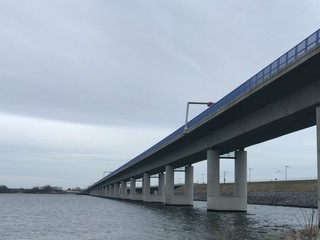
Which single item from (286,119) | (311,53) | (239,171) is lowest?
(239,171)

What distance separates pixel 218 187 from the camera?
60.5 meters

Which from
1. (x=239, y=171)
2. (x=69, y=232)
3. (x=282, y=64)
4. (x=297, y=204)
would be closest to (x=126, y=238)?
(x=69, y=232)

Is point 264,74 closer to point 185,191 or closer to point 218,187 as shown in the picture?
point 218,187

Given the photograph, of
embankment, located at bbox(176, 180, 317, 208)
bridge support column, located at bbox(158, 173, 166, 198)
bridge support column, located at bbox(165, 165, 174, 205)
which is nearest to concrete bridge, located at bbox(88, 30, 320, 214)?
bridge support column, located at bbox(165, 165, 174, 205)

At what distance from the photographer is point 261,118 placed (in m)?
42.7

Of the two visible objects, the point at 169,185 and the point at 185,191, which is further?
the point at 169,185

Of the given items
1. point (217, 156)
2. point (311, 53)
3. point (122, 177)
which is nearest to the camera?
point (311, 53)

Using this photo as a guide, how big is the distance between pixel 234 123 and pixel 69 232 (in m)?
23.4

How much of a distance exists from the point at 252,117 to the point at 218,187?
704 inches

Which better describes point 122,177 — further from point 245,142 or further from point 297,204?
point 245,142

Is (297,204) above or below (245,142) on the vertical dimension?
below

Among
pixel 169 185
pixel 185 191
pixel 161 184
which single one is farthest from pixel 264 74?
pixel 161 184

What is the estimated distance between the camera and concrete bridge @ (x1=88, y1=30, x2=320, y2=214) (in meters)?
31.6

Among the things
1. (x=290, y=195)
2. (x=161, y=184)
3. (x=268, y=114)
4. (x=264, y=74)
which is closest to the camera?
(x=264, y=74)
